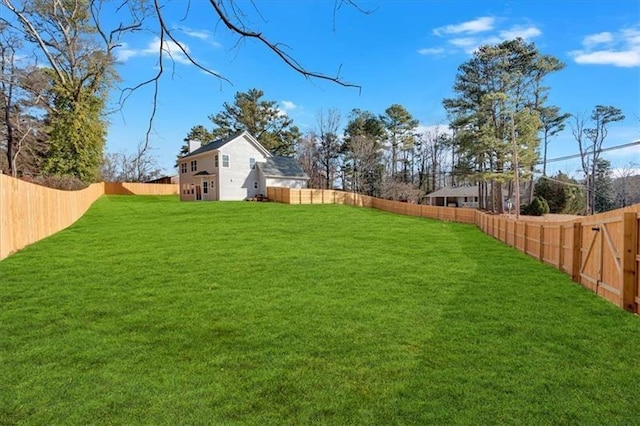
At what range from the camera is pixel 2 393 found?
3047 millimetres

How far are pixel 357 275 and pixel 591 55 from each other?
20927 mm

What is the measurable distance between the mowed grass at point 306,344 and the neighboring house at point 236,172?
2101 centimetres

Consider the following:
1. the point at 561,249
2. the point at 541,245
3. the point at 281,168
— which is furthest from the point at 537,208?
the point at 561,249

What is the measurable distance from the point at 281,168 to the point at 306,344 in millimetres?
27864

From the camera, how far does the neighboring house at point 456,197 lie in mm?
42375

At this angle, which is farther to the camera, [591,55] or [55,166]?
[55,166]

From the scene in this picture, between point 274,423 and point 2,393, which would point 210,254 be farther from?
point 274,423

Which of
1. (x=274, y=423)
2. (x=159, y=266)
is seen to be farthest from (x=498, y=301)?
(x=159, y=266)

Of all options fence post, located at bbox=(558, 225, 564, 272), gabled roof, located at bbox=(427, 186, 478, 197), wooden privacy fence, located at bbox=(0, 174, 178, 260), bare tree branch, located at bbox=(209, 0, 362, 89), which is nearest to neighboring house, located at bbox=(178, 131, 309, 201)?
wooden privacy fence, located at bbox=(0, 174, 178, 260)

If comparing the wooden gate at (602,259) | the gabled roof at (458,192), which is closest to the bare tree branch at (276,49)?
the wooden gate at (602,259)

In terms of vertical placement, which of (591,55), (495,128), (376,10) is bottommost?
(376,10)

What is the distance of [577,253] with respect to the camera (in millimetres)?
7281

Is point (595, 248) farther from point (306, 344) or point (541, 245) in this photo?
point (306, 344)

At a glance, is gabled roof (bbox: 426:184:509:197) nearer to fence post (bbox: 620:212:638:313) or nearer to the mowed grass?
the mowed grass
